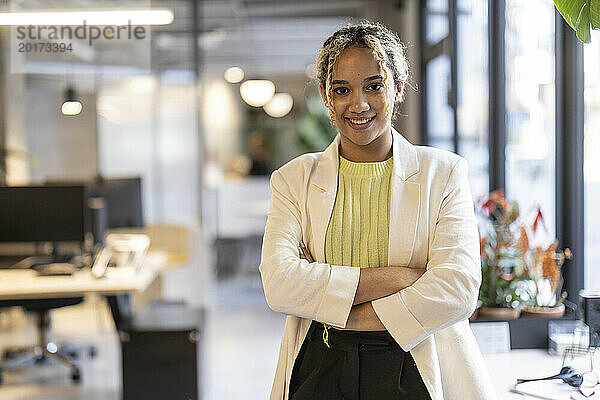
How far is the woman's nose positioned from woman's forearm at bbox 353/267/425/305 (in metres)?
0.38

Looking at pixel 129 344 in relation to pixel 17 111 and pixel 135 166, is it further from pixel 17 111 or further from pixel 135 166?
pixel 17 111

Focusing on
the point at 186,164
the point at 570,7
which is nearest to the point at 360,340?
the point at 570,7

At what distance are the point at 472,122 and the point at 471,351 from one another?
261 centimetres

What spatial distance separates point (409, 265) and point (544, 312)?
1092mm

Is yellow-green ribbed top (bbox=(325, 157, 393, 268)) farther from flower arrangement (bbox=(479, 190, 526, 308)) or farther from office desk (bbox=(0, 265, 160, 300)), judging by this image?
office desk (bbox=(0, 265, 160, 300))

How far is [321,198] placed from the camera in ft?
5.70

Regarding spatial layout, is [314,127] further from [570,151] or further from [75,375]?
[570,151]

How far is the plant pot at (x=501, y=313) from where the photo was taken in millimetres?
2532

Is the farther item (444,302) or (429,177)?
(429,177)

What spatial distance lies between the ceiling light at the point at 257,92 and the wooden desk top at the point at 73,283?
1266mm

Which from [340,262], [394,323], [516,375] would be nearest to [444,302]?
[394,323]

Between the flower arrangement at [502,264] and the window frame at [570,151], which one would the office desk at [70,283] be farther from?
the window frame at [570,151]

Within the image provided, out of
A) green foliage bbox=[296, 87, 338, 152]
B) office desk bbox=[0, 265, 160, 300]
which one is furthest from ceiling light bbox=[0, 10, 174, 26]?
green foliage bbox=[296, 87, 338, 152]

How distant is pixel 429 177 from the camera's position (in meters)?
1.70
